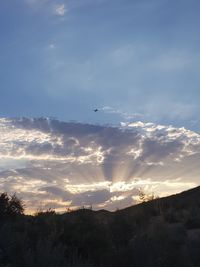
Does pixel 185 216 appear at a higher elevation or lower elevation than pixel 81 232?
higher

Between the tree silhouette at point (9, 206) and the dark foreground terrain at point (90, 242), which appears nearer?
the dark foreground terrain at point (90, 242)

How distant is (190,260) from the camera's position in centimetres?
1622

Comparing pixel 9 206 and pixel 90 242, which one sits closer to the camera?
pixel 90 242

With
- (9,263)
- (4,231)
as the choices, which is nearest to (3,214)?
(4,231)

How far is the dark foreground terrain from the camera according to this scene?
13.0m

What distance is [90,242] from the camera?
2084cm

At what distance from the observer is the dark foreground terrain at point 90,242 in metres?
13.0

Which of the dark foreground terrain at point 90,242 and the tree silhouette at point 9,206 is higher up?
the tree silhouette at point 9,206

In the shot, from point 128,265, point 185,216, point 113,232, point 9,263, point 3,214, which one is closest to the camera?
point 9,263

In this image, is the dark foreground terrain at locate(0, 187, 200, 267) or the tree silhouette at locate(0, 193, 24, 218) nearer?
the dark foreground terrain at locate(0, 187, 200, 267)

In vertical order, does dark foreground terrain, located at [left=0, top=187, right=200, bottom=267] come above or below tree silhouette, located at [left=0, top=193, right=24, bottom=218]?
below

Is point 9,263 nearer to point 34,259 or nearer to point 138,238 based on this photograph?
point 34,259

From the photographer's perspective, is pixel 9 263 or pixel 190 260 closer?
pixel 9 263

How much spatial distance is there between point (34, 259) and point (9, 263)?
123cm
